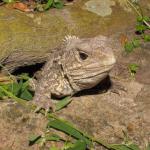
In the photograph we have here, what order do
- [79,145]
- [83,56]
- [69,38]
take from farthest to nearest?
1. [69,38]
2. [83,56]
3. [79,145]

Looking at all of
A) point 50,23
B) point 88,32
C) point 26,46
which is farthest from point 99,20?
point 26,46

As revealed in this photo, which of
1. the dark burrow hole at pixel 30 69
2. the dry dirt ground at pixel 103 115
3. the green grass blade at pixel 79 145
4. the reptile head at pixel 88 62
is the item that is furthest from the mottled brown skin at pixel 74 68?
the green grass blade at pixel 79 145

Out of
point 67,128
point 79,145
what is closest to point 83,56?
point 67,128

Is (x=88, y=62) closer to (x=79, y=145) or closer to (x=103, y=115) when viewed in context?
(x=103, y=115)

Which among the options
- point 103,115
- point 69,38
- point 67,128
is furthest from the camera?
point 69,38

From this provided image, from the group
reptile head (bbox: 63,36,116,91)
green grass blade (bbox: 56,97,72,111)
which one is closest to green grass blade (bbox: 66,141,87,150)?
green grass blade (bbox: 56,97,72,111)

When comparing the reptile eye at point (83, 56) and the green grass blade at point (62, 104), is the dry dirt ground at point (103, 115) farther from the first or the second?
the reptile eye at point (83, 56)

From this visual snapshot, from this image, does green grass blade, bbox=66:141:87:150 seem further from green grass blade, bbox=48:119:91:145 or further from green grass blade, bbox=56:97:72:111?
green grass blade, bbox=56:97:72:111
